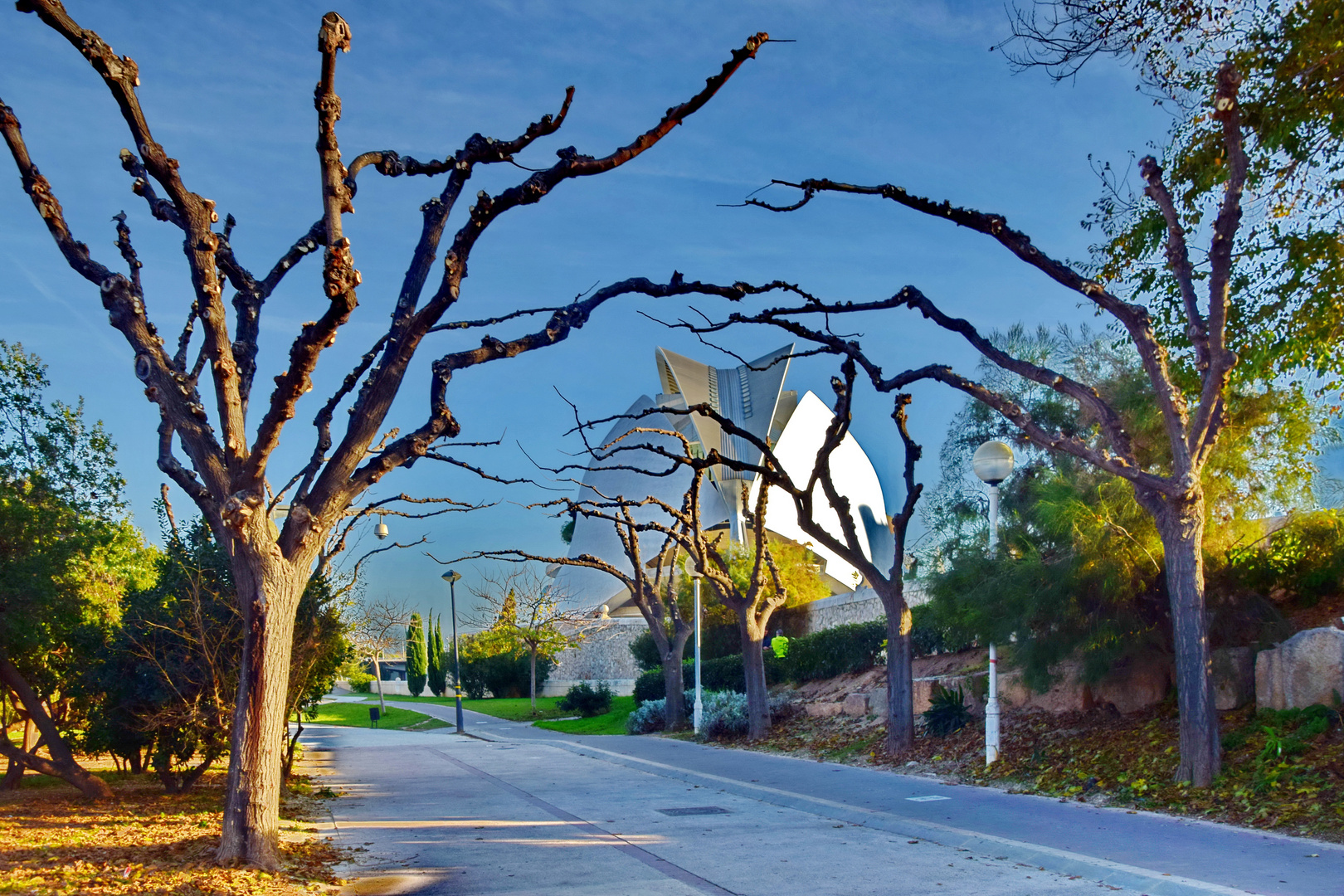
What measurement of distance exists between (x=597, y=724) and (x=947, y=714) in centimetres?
1608

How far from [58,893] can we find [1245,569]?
1284cm

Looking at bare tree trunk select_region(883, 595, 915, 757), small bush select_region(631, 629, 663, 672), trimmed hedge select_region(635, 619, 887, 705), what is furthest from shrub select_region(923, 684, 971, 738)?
small bush select_region(631, 629, 663, 672)

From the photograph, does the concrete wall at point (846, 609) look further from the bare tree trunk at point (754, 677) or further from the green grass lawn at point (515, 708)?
the green grass lawn at point (515, 708)

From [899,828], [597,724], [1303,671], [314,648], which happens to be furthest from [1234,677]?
[597,724]

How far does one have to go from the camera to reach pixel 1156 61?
12.1 metres

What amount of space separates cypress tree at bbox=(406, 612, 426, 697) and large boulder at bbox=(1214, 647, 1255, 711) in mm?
60718

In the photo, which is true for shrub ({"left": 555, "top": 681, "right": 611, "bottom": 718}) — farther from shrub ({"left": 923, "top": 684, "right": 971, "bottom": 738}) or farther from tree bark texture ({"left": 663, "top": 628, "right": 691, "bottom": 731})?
shrub ({"left": 923, "top": 684, "right": 971, "bottom": 738})

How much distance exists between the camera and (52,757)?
12.5 meters

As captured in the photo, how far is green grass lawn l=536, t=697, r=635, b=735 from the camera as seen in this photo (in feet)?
93.2

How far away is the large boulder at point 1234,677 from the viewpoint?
11.8 meters

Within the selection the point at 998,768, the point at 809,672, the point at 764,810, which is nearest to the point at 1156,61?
the point at 998,768

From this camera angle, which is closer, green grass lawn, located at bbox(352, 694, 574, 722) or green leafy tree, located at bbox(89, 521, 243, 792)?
green leafy tree, located at bbox(89, 521, 243, 792)

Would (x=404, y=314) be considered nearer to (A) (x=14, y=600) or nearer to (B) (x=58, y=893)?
(B) (x=58, y=893)

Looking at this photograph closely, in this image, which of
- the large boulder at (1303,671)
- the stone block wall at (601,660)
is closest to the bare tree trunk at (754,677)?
the large boulder at (1303,671)
